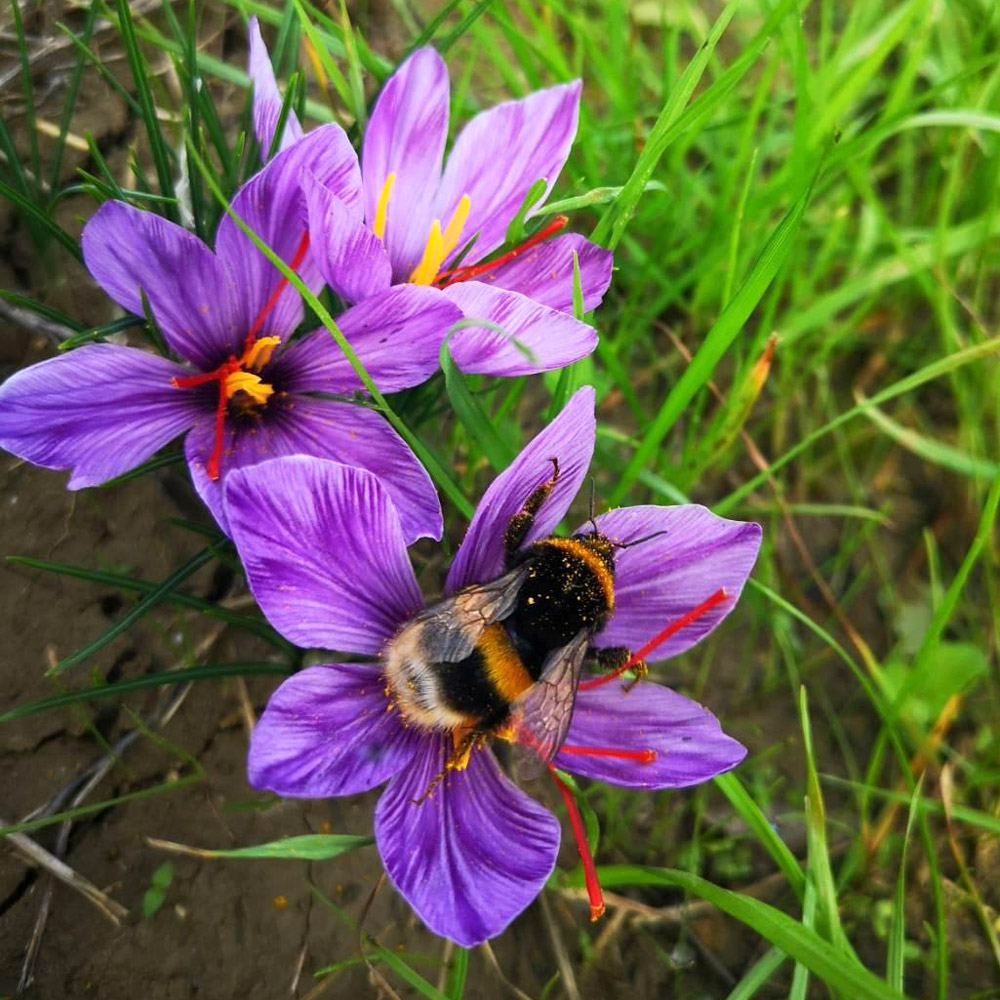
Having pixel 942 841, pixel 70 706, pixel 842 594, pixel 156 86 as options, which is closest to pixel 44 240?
pixel 156 86

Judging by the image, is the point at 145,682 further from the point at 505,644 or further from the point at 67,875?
the point at 505,644

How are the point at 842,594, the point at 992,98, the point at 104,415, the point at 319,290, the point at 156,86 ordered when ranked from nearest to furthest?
the point at 104,415, the point at 319,290, the point at 156,86, the point at 842,594, the point at 992,98

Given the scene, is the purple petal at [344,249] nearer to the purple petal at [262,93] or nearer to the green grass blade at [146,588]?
the purple petal at [262,93]

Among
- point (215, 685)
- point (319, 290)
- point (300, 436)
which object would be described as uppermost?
point (319, 290)

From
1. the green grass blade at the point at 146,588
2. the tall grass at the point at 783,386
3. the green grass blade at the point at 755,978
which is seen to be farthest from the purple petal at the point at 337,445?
the green grass blade at the point at 755,978

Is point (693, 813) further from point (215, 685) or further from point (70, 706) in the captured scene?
point (70, 706)

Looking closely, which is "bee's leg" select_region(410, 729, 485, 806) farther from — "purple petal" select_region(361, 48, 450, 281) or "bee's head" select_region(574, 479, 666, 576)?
"purple petal" select_region(361, 48, 450, 281)

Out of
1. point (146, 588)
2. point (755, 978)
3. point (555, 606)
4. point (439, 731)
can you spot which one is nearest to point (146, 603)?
point (146, 588)
